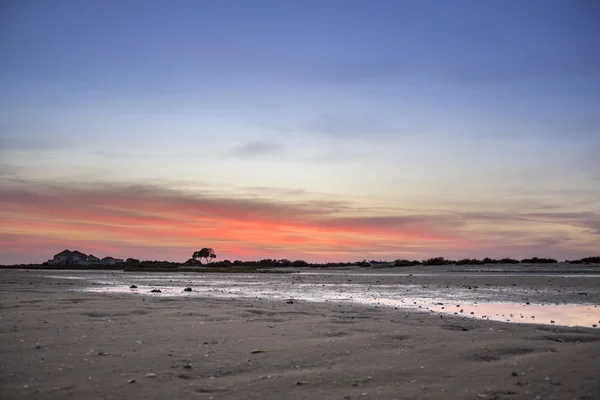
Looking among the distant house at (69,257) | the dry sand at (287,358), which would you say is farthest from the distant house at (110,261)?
the dry sand at (287,358)

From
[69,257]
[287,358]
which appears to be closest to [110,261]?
[69,257]

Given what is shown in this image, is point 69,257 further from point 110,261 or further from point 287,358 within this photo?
point 287,358

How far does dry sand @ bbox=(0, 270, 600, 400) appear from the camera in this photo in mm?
6605

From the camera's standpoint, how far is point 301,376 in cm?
728

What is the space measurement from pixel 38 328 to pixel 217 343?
13.9ft

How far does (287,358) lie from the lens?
330 inches

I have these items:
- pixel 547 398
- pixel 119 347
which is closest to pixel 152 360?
pixel 119 347

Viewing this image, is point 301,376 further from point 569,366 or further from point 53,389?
point 569,366

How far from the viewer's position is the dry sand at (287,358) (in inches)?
260

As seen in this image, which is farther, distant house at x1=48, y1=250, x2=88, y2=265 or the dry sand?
distant house at x1=48, y1=250, x2=88, y2=265

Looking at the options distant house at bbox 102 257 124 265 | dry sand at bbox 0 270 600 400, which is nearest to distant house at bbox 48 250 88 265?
distant house at bbox 102 257 124 265

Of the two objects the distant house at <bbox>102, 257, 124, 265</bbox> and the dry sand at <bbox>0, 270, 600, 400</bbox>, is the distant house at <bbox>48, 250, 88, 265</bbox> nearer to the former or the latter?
the distant house at <bbox>102, 257, 124, 265</bbox>

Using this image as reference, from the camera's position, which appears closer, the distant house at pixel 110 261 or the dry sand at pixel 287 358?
the dry sand at pixel 287 358

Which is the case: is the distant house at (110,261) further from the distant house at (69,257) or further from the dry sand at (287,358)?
the dry sand at (287,358)
